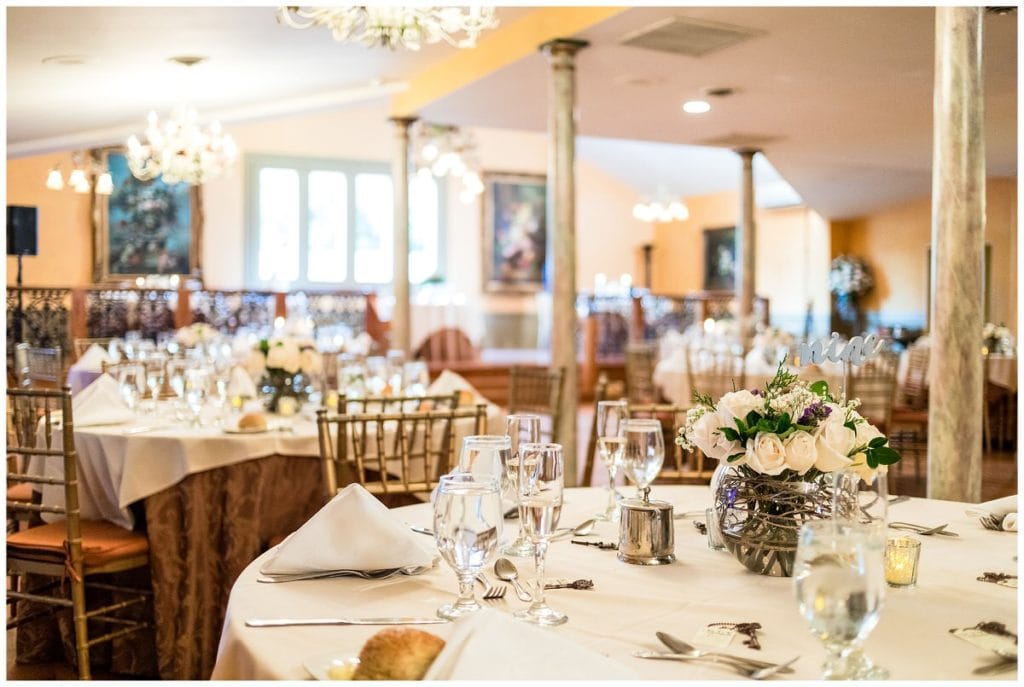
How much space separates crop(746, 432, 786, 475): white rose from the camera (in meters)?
1.58

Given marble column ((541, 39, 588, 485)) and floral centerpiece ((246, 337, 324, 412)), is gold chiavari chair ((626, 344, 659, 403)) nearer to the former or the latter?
marble column ((541, 39, 588, 485))

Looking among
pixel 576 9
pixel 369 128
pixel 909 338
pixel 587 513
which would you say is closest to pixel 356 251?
pixel 369 128

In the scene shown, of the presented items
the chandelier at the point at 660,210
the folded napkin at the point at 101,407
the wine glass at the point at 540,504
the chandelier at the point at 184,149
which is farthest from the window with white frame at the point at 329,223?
the wine glass at the point at 540,504

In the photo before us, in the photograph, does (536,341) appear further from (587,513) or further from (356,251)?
(587,513)

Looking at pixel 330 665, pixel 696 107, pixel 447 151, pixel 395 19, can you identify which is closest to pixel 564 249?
pixel 395 19

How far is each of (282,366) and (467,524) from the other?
3.21 m

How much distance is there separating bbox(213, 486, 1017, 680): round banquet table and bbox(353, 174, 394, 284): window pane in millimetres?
14314

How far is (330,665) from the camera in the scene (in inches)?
47.3

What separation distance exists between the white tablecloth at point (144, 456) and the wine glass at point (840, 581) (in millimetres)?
2751

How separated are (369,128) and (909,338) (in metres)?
8.76

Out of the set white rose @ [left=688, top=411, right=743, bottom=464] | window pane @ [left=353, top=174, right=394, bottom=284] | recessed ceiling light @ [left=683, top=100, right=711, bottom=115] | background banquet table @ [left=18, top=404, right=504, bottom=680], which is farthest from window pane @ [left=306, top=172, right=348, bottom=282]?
white rose @ [left=688, top=411, right=743, bottom=464]

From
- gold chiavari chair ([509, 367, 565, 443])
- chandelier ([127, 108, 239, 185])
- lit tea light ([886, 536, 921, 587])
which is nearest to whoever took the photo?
lit tea light ([886, 536, 921, 587])

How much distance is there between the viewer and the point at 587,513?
88.6 inches

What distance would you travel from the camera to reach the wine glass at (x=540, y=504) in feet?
4.68
